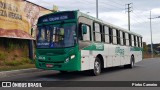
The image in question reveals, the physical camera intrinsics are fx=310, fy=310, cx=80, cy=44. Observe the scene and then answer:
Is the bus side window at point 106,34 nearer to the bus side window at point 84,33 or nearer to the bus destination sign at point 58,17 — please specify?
the bus side window at point 84,33

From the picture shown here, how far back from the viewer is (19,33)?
24766 millimetres

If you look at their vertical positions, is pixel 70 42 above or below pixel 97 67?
above

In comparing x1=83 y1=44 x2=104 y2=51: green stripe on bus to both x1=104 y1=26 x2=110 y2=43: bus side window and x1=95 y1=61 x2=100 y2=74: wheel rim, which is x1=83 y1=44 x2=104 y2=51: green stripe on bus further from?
x1=104 y1=26 x2=110 y2=43: bus side window

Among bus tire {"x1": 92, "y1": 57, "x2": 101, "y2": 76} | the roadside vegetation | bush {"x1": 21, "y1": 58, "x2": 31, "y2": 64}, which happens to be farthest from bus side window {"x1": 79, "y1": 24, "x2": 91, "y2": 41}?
bush {"x1": 21, "y1": 58, "x2": 31, "y2": 64}

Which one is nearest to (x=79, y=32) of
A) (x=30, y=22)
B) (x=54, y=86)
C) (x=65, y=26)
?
(x=65, y=26)

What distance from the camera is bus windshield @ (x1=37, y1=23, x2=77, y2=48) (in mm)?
13492

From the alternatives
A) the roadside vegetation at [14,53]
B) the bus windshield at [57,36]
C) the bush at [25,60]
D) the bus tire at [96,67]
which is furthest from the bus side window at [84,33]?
the bush at [25,60]

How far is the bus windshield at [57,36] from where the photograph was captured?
44.3 ft

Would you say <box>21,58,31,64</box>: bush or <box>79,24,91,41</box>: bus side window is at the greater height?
<box>79,24,91,41</box>: bus side window

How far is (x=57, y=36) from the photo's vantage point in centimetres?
1374

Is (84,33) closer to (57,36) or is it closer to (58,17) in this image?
(57,36)

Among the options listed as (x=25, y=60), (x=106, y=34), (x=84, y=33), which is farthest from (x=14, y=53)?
(x=84, y=33)

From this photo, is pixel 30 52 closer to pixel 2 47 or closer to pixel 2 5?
pixel 2 47

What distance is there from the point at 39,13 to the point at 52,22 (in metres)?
14.4
